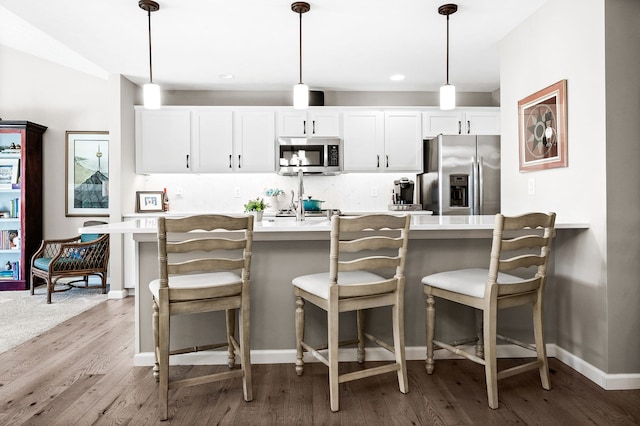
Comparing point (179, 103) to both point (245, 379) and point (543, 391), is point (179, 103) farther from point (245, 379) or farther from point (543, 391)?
point (543, 391)

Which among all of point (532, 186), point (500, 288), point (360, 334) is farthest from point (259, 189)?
point (500, 288)

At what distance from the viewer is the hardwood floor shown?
2.02 meters

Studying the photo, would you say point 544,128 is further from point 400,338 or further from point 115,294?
point 115,294

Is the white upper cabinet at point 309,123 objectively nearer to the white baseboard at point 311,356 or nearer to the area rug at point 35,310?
the area rug at point 35,310

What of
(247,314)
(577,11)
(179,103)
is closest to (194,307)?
(247,314)

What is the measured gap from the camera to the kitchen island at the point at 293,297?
2652mm

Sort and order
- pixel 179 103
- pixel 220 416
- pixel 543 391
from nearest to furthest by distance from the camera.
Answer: pixel 220 416
pixel 543 391
pixel 179 103

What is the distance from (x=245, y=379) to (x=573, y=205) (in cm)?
220

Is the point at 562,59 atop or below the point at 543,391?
atop

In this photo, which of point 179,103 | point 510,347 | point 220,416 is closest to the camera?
point 220,416

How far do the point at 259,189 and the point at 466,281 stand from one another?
11.9 feet

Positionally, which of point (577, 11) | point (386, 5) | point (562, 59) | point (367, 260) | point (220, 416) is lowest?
point (220, 416)

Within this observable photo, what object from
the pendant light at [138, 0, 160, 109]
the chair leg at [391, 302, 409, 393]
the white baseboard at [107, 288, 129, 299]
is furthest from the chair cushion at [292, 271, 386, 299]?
the white baseboard at [107, 288, 129, 299]

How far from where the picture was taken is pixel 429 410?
2.10 metres
